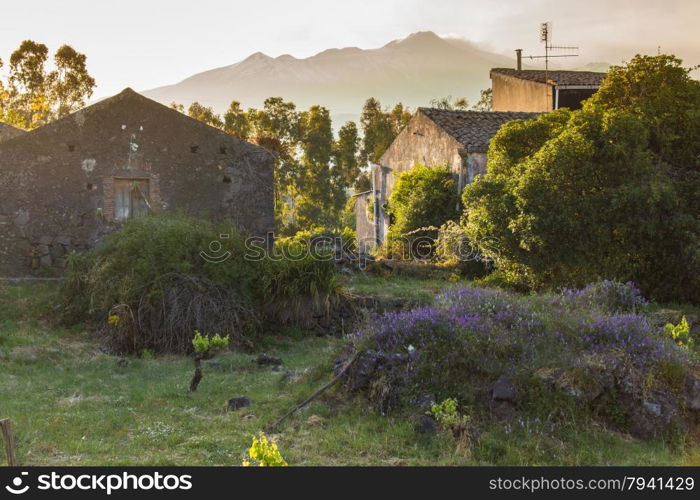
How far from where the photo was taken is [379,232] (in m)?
32.2

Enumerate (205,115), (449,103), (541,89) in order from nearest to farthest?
(541,89) → (205,115) → (449,103)

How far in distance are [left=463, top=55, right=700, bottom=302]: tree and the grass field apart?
295 inches

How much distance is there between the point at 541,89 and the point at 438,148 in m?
6.32

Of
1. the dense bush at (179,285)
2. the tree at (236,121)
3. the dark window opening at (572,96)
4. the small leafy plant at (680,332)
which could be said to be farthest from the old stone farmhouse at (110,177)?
the tree at (236,121)

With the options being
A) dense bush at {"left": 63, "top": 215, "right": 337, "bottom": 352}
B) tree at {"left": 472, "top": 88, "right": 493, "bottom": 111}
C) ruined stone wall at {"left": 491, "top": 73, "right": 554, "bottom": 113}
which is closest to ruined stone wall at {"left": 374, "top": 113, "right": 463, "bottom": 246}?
ruined stone wall at {"left": 491, "top": 73, "right": 554, "bottom": 113}

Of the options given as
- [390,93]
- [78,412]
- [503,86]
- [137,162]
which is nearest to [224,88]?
[390,93]

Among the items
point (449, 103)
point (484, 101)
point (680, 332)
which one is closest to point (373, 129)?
point (449, 103)

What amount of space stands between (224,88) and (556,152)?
133753 millimetres

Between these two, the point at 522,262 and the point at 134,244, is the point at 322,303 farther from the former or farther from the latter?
the point at 522,262

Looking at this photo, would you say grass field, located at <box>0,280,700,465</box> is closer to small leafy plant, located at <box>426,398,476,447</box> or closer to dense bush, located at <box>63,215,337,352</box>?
small leafy plant, located at <box>426,398,476,447</box>

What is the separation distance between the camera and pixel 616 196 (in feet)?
52.9

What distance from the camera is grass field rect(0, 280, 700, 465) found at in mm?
7148

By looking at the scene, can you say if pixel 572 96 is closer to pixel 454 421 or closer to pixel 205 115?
pixel 205 115

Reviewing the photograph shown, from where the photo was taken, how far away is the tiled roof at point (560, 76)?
28594 mm
